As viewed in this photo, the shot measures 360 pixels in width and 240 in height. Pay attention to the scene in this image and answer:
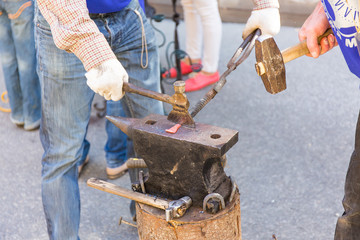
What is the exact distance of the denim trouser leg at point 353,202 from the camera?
5.90 feet

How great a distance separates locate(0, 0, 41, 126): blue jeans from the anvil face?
1.96 meters

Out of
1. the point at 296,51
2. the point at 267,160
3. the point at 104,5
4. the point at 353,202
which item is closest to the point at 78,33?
the point at 104,5

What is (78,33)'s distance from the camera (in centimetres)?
179

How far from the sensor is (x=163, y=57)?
195 inches

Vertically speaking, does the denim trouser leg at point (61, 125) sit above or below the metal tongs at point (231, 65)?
below

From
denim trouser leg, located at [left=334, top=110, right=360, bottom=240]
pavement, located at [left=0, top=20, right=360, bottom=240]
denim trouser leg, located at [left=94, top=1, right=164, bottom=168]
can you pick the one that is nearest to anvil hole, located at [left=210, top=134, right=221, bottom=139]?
denim trouser leg, located at [left=334, top=110, right=360, bottom=240]

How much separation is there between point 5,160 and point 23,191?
0.46 metres

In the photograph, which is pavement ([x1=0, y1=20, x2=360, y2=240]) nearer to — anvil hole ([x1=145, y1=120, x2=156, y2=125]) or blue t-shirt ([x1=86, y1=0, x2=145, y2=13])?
anvil hole ([x1=145, y1=120, x2=156, y2=125])

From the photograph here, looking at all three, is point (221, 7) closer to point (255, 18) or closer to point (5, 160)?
point (5, 160)

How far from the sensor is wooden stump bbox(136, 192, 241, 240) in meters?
1.74

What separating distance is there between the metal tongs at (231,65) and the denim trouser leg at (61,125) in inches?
21.9

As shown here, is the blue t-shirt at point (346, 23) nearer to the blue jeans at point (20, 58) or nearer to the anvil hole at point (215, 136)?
the anvil hole at point (215, 136)

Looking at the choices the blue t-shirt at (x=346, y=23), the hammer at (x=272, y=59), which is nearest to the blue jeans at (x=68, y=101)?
the hammer at (x=272, y=59)

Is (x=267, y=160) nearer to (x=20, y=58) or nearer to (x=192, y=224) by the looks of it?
(x=192, y=224)
